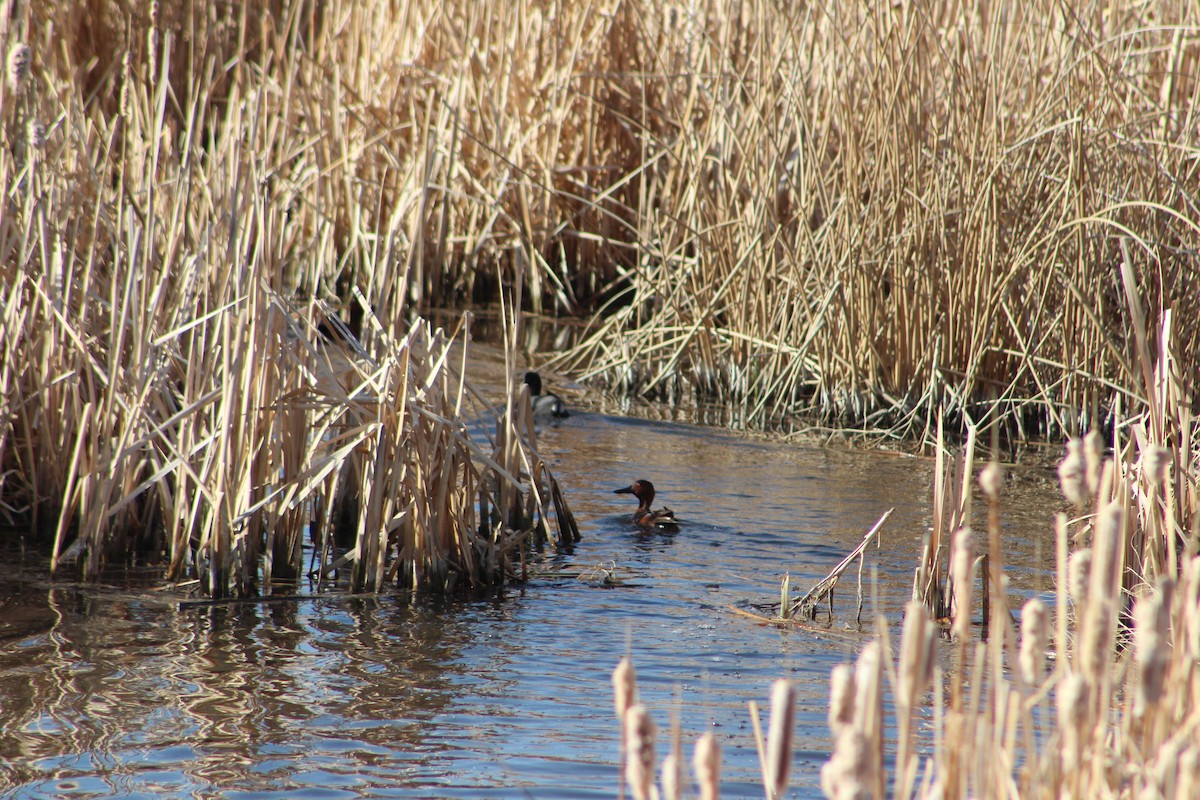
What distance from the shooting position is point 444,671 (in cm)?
403

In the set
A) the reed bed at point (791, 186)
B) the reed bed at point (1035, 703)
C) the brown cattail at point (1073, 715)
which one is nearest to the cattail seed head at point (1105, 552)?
the reed bed at point (1035, 703)

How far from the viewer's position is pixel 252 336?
428cm

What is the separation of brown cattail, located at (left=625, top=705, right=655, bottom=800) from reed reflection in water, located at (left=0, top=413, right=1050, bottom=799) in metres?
0.91

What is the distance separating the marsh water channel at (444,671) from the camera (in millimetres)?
3283

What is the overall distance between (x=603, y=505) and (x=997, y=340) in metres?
2.45

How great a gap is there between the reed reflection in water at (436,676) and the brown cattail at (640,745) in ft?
2.98

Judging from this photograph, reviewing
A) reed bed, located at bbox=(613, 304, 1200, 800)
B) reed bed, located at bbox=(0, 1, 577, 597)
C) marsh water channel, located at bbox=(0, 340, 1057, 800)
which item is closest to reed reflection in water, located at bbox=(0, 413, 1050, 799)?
marsh water channel, located at bbox=(0, 340, 1057, 800)

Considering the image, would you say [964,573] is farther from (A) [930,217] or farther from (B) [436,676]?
(A) [930,217]

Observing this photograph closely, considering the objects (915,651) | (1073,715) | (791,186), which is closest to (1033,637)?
(1073,715)

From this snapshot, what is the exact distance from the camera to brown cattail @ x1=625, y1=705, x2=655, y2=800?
1.50 m

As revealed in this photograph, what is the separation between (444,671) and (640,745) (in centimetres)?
258

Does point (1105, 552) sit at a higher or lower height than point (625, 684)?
higher

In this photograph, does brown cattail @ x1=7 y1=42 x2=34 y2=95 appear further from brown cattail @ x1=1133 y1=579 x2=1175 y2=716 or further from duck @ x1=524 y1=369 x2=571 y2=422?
brown cattail @ x1=1133 y1=579 x2=1175 y2=716

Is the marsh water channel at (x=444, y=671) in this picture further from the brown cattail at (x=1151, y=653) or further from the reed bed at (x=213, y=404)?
the brown cattail at (x=1151, y=653)
